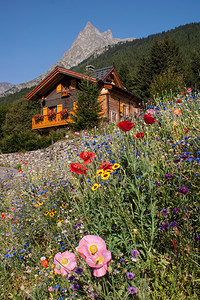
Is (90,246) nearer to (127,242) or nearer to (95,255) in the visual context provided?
(95,255)

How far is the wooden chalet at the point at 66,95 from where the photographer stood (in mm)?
18312

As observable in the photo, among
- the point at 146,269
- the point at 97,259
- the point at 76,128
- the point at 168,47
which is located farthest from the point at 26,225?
the point at 168,47

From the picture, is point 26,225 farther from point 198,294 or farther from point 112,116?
point 112,116

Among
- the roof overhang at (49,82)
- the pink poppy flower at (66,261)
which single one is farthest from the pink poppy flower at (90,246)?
the roof overhang at (49,82)

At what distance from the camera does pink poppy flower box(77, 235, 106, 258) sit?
3.60 ft

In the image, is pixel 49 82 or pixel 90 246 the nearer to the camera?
pixel 90 246

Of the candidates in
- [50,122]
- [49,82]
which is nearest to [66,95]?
[49,82]

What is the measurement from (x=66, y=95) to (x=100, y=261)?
1955 centimetres

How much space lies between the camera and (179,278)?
1501mm

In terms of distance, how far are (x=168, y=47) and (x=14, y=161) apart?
3026cm

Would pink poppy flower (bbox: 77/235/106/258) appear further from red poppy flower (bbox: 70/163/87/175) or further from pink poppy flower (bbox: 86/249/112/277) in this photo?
red poppy flower (bbox: 70/163/87/175)

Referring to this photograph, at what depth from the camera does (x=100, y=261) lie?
1.09 metres

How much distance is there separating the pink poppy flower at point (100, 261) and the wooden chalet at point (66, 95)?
664 inches

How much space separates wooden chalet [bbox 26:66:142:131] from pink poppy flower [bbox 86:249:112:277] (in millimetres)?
16856
